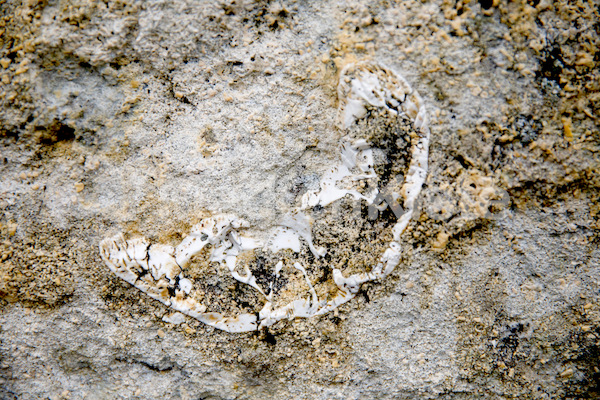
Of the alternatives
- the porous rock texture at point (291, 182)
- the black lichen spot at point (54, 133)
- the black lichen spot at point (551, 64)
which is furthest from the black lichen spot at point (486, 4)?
the black lichen spot at point (54, 133)

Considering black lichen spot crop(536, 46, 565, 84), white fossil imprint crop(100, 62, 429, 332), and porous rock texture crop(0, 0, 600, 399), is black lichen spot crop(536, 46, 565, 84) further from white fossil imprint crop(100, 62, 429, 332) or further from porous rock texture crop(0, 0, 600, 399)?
white fossil imprint crop(100, 62, 429, 332)

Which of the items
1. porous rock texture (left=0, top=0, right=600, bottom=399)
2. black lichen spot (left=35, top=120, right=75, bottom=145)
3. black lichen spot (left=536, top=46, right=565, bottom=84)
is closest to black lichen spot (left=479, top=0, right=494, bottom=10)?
porous rock texture (left=0, top=0, right=600, bottom=399)

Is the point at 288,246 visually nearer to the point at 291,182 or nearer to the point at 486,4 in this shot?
the point at 291,182

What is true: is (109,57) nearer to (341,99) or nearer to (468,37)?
(341,99)

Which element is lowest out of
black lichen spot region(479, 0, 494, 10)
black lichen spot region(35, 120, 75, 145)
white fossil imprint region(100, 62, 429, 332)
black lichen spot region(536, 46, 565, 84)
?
white fossil imprint region(100, 62, 429, 332)

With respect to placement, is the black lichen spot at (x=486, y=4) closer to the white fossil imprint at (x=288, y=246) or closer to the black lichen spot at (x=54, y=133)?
the white fossil imprint at (x=288, y=246)

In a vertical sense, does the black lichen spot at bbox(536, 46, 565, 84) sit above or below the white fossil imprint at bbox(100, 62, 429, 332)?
above


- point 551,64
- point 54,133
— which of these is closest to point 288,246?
point 54,133

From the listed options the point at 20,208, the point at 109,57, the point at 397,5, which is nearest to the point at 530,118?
the point at 397,5
